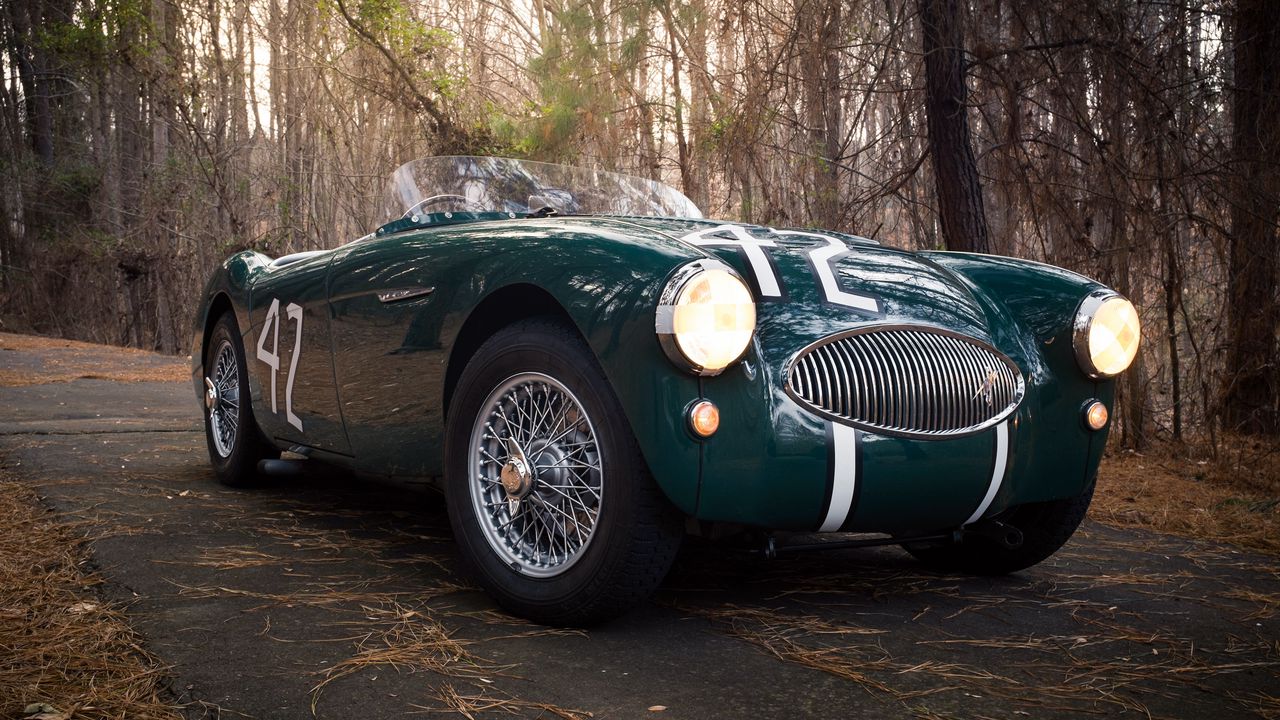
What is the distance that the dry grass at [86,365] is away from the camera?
29.9 feet

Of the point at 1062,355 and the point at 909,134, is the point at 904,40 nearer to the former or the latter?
the point at 909,134

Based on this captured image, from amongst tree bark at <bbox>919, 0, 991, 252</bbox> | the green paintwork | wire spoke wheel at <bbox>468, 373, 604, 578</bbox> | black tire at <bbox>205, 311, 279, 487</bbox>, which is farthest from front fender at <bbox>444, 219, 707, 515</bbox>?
tree bark at <bbox>919, 0, 991, 252</bbox>

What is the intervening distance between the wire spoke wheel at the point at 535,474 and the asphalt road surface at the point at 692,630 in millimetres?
182

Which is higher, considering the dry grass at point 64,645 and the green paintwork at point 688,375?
the green paintwork at point 688,375

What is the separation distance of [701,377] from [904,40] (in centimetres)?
537

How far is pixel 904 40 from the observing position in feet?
22.4

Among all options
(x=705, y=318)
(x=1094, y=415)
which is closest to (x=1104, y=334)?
(x=1094, y=415)

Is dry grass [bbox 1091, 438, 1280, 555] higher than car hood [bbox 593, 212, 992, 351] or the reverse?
the reverse

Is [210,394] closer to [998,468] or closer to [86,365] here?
[998,468]

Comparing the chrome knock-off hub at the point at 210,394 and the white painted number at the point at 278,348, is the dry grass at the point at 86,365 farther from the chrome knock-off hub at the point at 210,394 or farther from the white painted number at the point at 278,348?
the white painted number at the point at 278,348

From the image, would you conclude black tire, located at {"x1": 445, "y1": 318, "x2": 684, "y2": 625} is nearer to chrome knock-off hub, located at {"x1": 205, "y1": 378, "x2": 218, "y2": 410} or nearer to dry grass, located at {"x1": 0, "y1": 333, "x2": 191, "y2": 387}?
chrome knock-off hub, located at {"x1": 205, "y1": 378, "x2": 218, "y2": 410}

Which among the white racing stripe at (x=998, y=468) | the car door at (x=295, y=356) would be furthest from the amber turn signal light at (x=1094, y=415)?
the car door at (x=295, y=356)

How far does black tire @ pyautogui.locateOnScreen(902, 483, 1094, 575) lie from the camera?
288 centimetres

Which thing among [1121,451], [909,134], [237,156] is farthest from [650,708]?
[237,156]
